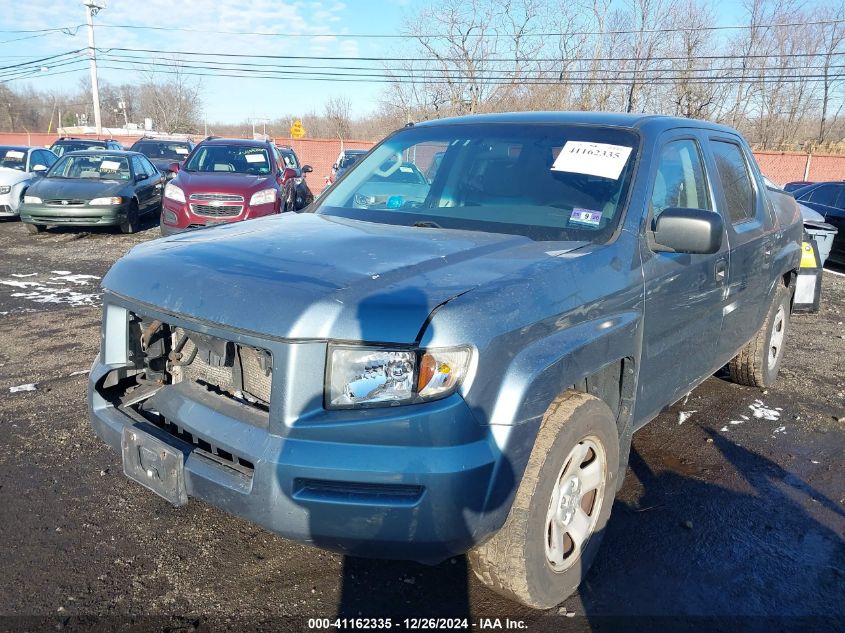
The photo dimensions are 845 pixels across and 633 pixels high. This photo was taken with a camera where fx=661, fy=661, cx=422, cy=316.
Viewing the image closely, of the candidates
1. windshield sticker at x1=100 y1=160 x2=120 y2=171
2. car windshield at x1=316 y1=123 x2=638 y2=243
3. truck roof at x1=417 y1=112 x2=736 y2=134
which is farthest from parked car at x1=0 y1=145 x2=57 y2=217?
truck roof at x1=417 y1=112 x2=736 y2=134

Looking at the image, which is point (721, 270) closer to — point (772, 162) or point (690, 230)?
point (690, 230)

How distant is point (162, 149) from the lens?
68.3ft

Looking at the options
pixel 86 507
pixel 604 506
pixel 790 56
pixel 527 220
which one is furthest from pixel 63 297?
pixel 790 56

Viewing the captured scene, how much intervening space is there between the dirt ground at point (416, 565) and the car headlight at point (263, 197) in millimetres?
6183

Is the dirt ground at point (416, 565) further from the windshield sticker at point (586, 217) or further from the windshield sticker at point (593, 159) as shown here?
the windshield sticker at point (593, 159)

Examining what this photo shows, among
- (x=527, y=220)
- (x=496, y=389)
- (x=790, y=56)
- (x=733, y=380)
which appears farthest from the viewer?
(x=790, y=56)

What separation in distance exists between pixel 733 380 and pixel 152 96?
7008 cm

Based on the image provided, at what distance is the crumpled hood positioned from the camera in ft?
37.5

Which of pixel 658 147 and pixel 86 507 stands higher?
pixel 658 147

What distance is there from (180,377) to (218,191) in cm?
800

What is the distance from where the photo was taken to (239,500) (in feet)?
6.91

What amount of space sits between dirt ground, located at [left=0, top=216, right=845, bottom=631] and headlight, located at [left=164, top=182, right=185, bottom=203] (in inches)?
242

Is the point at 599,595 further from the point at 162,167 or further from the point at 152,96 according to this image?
the point at 152,96

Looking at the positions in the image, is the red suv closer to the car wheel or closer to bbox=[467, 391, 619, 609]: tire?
the car wheel
